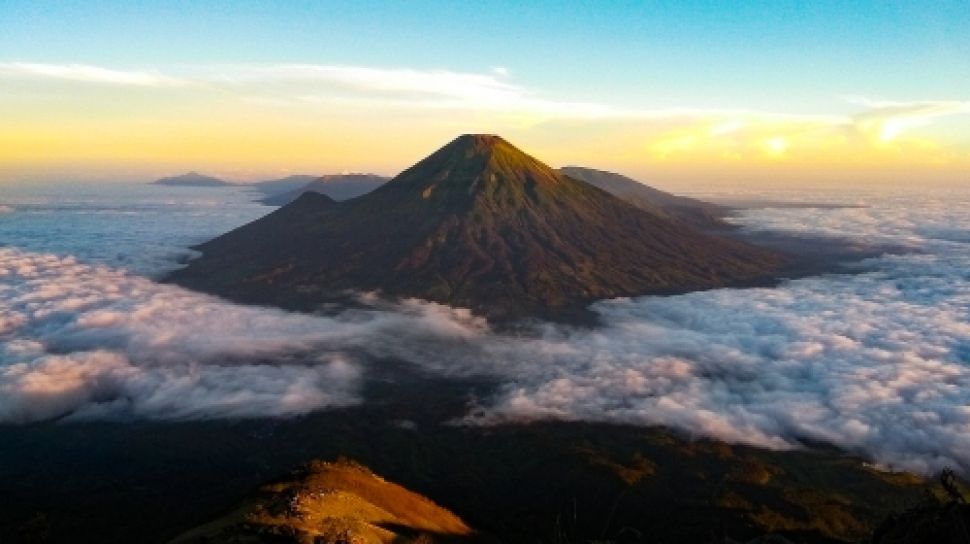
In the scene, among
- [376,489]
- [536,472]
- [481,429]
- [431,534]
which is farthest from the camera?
[481,429]

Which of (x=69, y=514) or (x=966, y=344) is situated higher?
(x=966, y=344)

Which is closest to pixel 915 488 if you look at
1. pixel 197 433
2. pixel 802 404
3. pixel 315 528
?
pixel 802 404

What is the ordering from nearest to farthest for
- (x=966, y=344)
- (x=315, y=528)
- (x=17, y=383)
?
(x=315, y=528)
(x=17, y=383)
(x=966, y=344)

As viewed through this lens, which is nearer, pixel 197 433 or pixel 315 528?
pixel 315 528

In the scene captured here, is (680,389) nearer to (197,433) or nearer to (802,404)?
(802,404)

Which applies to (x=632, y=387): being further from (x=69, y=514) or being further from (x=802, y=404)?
(x=69, y=514)

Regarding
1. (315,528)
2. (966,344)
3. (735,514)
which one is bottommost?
(735,514)
